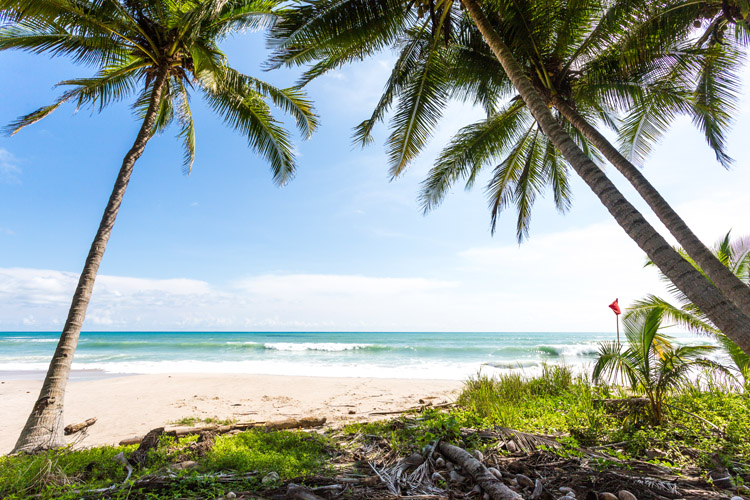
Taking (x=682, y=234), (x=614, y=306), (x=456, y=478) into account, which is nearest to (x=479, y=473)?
(x=456, y=478)

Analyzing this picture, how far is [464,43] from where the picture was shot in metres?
6.67

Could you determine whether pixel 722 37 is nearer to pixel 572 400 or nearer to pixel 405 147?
pixel 405 147

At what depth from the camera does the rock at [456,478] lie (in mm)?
2398

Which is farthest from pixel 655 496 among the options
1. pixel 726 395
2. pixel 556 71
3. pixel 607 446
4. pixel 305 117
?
pixel 305 117

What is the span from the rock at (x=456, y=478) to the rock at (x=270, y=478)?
1292mm

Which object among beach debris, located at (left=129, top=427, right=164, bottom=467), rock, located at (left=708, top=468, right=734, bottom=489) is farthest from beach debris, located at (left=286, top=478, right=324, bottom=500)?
rock, located at (left=708, top=468, right=734, bottom=489)

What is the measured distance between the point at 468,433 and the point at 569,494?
4.25 feet

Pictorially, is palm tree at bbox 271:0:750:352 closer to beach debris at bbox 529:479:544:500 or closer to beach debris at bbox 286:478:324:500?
beach debris at bbox 529:479:544:500

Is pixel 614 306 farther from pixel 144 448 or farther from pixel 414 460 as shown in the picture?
pixel 144 448

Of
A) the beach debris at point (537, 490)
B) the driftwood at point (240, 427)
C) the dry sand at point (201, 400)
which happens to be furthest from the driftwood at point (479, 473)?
the dry sand at point (201, 400)

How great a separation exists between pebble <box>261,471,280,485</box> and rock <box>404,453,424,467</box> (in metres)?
1.04

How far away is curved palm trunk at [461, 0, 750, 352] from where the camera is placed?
8.34 ft

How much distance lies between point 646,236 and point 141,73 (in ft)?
28.2

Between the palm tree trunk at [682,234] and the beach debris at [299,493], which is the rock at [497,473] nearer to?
the beach debris at [299,493]
